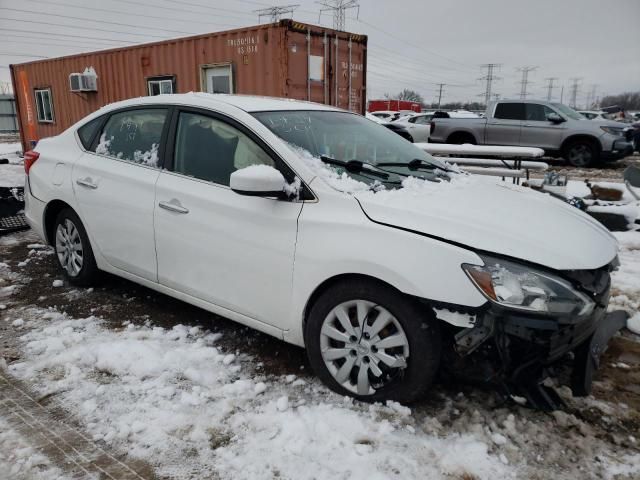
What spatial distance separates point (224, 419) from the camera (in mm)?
2520

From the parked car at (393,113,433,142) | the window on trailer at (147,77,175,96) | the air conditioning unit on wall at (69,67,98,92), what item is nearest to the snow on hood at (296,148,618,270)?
the window on trailer at (147,77,175,96)

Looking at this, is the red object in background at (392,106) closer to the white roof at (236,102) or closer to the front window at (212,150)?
the white roof at (236,102)

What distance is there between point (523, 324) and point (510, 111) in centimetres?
1236

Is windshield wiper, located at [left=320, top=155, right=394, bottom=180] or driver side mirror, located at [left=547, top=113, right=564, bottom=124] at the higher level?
driver side mirror, located at [left=547, top=113, right=564, bottom=124]

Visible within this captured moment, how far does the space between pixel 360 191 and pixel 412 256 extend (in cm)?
53

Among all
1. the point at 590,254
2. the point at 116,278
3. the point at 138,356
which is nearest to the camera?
the point at 590,254

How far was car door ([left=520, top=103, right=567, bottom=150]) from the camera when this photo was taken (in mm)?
12742

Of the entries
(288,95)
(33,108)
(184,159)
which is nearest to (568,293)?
(184,159)

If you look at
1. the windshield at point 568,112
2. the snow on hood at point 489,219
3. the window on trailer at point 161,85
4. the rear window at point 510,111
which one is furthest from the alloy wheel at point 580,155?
the snow on hood at point 489,219

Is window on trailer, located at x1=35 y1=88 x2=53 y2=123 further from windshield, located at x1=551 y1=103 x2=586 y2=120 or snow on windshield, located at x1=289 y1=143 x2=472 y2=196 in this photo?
windshield, located at x1=551 y1=103 x2=586 y2=120

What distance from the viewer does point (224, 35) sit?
8.88m

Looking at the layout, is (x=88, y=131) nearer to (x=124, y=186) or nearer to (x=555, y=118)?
(x=124, y=186)

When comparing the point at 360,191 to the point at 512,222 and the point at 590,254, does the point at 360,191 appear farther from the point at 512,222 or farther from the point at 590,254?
the point at 590,254

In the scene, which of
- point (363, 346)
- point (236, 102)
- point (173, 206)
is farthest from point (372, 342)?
point (236, 102)
